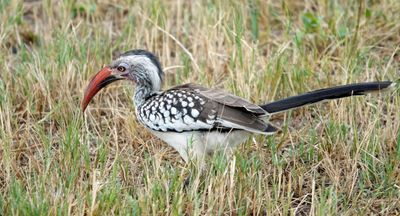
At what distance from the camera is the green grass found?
4.69 metres

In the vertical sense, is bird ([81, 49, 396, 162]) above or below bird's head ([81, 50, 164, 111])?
below

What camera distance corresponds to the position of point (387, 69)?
6.07m

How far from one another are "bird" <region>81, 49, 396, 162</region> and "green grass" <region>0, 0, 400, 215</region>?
0.13 metres

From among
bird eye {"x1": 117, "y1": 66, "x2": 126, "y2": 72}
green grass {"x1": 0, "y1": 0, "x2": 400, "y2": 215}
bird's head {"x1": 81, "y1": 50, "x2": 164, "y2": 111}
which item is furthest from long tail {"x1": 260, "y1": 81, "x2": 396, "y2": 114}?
bird eye {"x1": 117, "y1": 66, "x2": 126, "y2": 72}

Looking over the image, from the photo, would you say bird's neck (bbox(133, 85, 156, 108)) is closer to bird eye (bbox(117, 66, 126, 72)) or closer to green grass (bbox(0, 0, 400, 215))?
bird eye (bbox(117, 66, 126, 72))

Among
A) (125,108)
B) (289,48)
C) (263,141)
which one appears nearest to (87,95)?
(125,108)

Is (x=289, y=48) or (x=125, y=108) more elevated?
(x=289, y=48)

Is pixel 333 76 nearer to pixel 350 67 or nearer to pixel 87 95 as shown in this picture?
pixel 350 67

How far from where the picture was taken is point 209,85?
6105mm

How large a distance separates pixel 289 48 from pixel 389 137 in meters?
1.37

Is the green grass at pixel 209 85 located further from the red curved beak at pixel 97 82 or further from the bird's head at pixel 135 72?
the bird's head at pixel 135 72

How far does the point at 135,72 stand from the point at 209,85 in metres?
0.78

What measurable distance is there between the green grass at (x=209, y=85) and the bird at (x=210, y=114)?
0.43ft

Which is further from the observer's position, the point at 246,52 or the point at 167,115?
the point at 246,52
